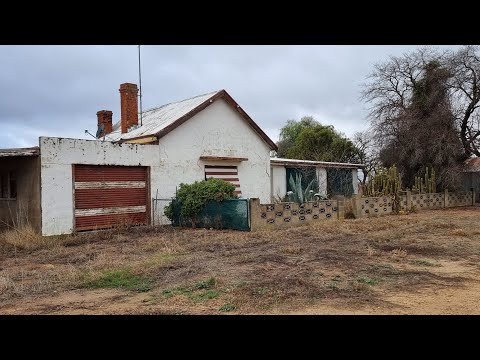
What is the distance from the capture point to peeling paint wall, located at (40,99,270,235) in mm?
13719

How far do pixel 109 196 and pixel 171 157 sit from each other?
3336mm

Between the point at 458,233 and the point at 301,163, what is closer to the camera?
the point at 458,233

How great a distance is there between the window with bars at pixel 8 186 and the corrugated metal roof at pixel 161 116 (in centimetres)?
506

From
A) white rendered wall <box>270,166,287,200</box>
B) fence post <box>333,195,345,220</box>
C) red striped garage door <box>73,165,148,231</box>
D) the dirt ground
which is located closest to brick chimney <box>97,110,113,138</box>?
red striped garage door <box>73,165,148,231</box>

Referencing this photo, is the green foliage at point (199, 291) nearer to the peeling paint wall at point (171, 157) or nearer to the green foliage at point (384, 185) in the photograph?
the peeling paint wall at point (171, 157)

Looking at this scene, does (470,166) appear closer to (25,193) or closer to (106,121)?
(106,121)

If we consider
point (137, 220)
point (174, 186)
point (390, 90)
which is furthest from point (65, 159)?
point (390, 90)

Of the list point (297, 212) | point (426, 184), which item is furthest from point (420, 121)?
point (297, 212)

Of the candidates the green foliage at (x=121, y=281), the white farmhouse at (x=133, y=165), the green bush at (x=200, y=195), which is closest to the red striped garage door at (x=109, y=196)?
the white farmhouse at (x=133, y=165)

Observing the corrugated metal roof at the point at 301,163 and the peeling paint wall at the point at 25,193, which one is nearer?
the peeling paint wall at the point at 25,193

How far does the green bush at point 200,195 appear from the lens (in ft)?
48.8

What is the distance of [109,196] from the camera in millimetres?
15250
